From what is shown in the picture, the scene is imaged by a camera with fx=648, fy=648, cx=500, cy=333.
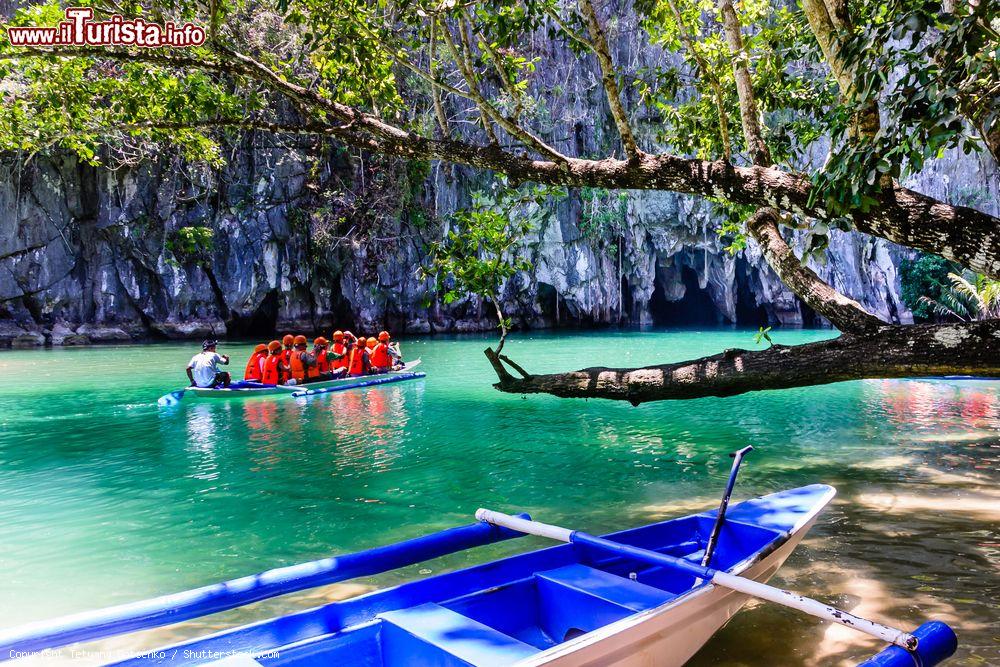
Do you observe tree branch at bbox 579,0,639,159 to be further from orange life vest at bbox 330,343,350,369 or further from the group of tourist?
orange life vest at bbox 330,343,350,369

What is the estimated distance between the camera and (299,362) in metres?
12.1

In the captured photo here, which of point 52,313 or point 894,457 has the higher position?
point 52,313

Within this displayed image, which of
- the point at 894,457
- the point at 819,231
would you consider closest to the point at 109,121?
the point at 819,231

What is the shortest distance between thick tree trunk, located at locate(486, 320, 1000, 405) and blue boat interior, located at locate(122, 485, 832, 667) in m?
1.02

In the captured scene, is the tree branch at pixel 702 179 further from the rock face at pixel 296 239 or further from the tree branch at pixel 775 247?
the rock face at pixel 296 239

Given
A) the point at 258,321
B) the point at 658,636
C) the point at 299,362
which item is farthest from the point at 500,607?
the point at 258,321

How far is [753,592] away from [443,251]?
12.6 ft

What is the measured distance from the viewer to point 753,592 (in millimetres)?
2441

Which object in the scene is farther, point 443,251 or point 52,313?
point 52,313

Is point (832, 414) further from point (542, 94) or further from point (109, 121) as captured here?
point (542, 94)

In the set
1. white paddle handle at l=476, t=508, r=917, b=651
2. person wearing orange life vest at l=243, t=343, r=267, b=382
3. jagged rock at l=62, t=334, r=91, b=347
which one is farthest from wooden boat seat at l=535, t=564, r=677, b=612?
jagged rock at l=62, t=334, r=91, b=347

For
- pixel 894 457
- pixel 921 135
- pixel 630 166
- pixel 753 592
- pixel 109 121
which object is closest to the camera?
pixel 753 592

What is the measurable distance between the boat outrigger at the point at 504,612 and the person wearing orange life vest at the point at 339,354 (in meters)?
10.8

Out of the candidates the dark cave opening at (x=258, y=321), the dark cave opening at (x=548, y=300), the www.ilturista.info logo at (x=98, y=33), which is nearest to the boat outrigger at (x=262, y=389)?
the www.ilturista.info logo at (x=98, y=33)
